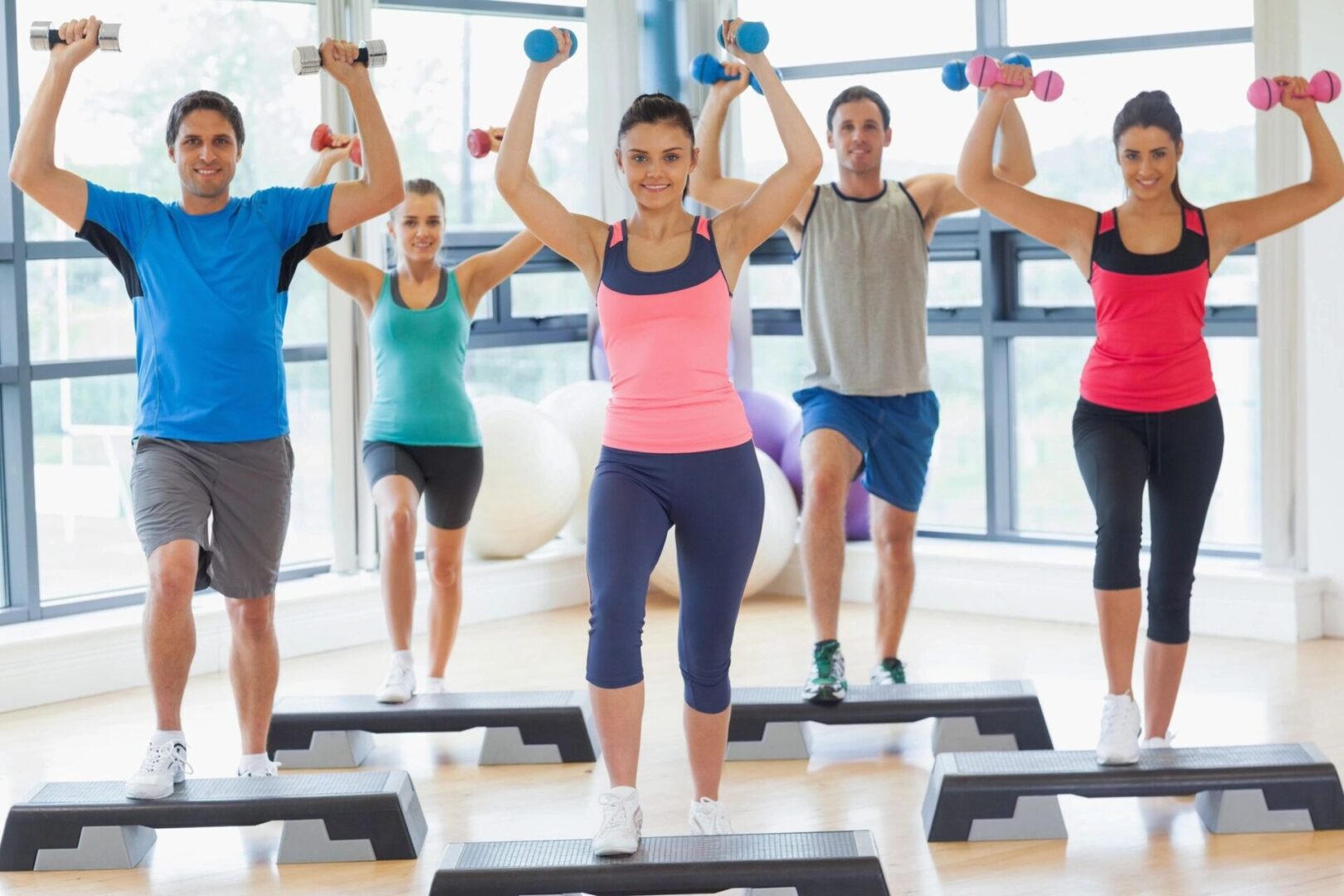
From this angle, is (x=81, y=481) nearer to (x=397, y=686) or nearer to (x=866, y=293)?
(x=397, y=686)

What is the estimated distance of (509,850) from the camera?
128 inches

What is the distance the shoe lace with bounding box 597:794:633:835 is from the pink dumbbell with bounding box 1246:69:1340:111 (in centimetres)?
205

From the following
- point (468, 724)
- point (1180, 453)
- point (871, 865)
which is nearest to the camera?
point (871, 865)

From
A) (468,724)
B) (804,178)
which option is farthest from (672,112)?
(468,724)

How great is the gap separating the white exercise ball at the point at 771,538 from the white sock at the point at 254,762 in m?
2.49

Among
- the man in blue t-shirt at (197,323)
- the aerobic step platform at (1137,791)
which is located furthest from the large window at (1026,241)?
the man in blue t-shirt at (197,323)

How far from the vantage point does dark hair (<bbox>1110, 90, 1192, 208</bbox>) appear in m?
3.61

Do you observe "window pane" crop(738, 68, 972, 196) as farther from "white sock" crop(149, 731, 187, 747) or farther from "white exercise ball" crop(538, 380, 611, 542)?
"white sock" crop(149, 731, 187, 747)

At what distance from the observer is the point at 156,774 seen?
3598 mm

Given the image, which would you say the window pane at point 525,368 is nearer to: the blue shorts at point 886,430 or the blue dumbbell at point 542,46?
the blue shorts at point 886,430

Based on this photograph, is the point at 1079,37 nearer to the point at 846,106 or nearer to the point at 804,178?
the point at 846,106

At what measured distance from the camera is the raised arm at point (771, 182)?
3.22m

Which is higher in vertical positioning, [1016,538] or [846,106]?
[846,106]

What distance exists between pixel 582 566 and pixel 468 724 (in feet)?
7.59
